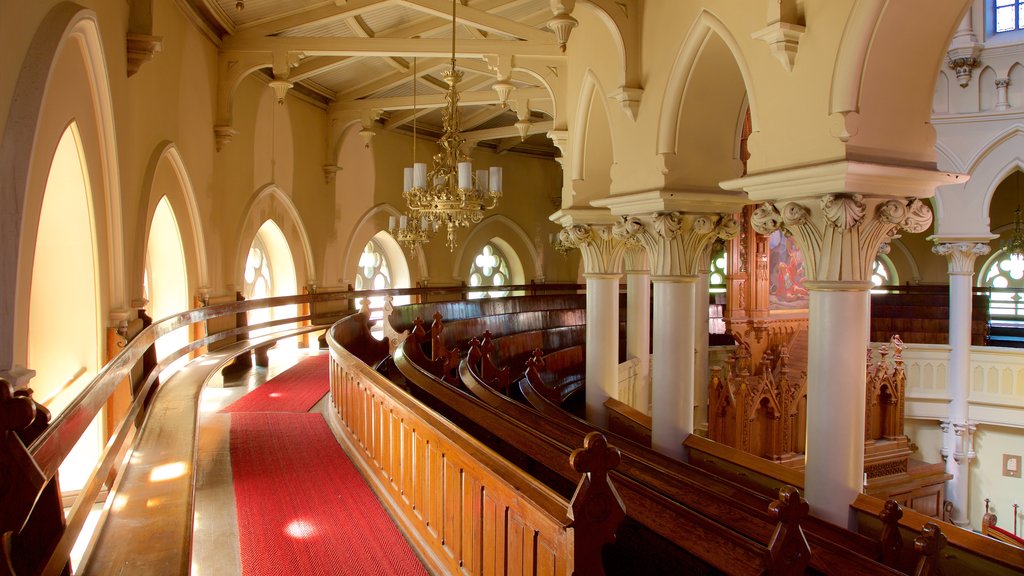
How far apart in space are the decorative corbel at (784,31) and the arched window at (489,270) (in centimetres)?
1242

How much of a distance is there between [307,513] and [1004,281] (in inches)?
649

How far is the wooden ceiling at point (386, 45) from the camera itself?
7.52m

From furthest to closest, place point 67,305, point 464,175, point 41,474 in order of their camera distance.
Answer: point 464,175, point 67,305, point 41,474

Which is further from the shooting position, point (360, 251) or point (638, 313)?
point (360, 251)

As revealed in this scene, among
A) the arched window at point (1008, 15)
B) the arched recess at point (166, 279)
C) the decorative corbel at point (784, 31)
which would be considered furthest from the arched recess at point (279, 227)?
the arched window at point (1008, 15)

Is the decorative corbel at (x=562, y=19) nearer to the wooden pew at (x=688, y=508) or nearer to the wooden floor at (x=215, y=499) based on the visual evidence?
the wooden pew at (x=688, y=508)

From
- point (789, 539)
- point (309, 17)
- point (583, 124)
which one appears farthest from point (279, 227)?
point (789, 539)

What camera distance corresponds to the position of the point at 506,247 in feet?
54.6

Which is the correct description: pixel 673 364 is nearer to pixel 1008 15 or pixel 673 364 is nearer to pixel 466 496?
pixel 466 496

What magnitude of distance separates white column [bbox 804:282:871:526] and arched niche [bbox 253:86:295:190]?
7.80m

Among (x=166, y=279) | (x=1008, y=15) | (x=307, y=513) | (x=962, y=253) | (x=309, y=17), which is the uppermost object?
(x=1008, y=15)

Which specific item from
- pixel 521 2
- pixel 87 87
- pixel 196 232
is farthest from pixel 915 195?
pixel 196 232

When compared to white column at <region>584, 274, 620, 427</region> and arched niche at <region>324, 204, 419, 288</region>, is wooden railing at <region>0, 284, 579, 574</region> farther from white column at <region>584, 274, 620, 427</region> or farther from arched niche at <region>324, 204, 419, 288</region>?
arched niche at <region>324, 204, 419, 288</region>

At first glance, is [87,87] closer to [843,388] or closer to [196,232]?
Result: [196,232]
